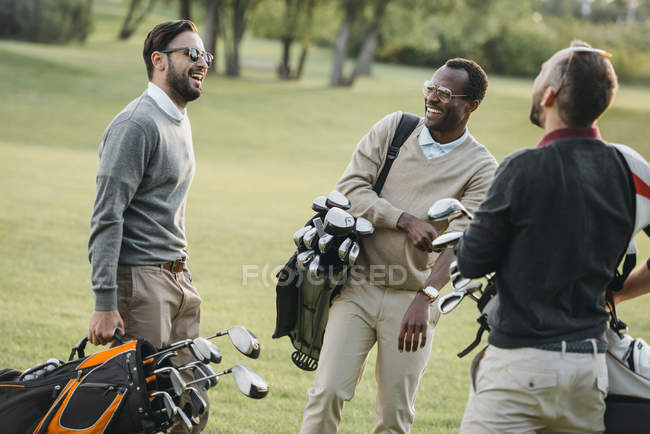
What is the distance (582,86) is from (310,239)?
173 centimetres

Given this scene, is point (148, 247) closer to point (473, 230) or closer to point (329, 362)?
point (329, 362)

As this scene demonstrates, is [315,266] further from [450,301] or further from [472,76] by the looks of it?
[472,76]

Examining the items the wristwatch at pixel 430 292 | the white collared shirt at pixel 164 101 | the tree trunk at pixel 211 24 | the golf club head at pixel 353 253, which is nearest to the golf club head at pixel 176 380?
the golf club head at pixel 353 253

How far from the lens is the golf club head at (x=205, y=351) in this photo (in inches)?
132

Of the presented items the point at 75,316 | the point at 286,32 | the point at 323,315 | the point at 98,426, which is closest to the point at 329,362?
the point at 323,315

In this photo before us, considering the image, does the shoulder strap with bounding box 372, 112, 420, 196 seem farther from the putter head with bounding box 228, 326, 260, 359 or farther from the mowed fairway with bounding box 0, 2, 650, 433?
the mowed fairway with bounding box 0, 2, 650, 433

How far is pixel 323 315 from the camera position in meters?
4.22

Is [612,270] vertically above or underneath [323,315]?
above

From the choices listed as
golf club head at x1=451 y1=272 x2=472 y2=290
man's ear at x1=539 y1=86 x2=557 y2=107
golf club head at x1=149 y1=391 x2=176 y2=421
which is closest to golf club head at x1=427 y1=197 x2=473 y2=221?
golf club head at x1=451 y1=272 x2=472 y2=290

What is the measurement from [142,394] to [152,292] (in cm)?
72

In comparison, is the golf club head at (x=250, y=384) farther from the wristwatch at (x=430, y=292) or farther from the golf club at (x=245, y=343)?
the wristwatch at (x=430, y=292)

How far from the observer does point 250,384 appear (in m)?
3.22

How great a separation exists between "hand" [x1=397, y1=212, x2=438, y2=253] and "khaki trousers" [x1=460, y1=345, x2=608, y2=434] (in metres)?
1.09

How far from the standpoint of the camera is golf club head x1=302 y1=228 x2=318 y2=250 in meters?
4.01
